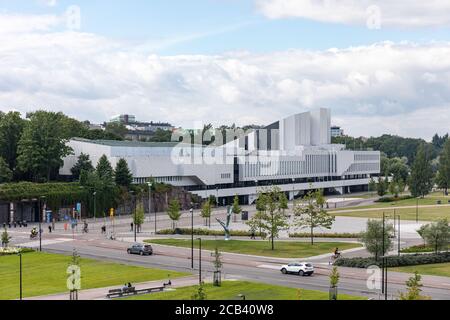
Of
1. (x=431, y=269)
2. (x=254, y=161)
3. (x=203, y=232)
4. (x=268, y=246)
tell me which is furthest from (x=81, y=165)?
(x=431, y=269)

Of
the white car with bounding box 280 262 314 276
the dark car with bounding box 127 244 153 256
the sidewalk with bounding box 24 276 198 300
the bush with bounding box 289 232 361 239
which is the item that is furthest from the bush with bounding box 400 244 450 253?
the sidewalk with bounding box 24 276 198 300

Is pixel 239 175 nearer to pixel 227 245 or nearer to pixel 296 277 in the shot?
pixel 227 245

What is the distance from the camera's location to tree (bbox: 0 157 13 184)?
108 meters

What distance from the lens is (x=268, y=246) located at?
71.5 metres

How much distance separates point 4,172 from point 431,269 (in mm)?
75187

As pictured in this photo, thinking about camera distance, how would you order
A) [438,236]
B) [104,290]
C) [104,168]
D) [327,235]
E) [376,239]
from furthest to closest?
[104,168]
[327,235]
[438,236]
[376,239]
[104,290]

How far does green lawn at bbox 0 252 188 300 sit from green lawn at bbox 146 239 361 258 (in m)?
14.6

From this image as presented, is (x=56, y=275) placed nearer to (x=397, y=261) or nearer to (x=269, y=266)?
(x=269, y=266)

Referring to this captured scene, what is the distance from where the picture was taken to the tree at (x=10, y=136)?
118m

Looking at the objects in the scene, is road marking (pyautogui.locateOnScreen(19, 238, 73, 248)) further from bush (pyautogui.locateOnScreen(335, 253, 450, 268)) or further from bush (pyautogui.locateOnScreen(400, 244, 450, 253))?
bush (pyautogui.locateOnScreen(400, 244, 450, 253))

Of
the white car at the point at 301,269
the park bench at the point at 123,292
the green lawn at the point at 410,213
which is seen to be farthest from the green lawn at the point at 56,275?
the green lawn at the point at 410,213

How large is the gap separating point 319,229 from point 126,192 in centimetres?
3789

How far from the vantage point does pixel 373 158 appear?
196625mm
